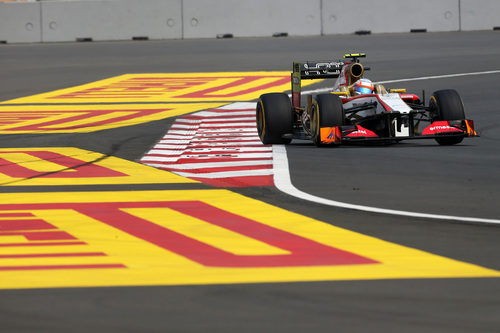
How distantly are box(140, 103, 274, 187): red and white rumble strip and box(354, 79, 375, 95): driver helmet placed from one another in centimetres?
148

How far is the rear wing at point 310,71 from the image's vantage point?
621 inches

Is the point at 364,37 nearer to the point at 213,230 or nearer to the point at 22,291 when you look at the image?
the point at 213,230

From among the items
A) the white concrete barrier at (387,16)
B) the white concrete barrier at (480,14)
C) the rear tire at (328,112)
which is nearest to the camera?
the rear tire at (328,112)

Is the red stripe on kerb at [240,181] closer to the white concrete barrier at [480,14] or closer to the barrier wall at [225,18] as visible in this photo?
the barrier wall at [225,18]

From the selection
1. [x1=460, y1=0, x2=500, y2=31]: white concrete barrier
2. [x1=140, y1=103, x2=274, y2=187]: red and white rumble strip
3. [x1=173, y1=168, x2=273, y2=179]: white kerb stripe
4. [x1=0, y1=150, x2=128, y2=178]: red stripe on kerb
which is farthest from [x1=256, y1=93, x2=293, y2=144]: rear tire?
[x1=460, y1=0, x2=500, y2=31]: white concrete barrier

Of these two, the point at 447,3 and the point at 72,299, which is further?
the point at 447,3

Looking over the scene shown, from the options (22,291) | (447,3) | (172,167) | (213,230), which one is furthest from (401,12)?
(22,291)

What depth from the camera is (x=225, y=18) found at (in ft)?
118

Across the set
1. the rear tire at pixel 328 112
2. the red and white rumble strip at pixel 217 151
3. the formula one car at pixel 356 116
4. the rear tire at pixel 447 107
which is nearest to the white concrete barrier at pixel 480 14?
the red and white rumble strip at pixel 217 151

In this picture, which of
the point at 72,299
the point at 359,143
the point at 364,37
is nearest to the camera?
the point at 72,299

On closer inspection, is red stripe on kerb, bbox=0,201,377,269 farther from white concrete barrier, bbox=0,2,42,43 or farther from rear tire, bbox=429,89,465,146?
white concrete barrier, bbox=0,2,42,43

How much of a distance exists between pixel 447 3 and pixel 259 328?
3022cm

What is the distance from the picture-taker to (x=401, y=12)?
→ 115 ft

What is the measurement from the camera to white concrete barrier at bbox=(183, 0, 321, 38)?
115 feet
